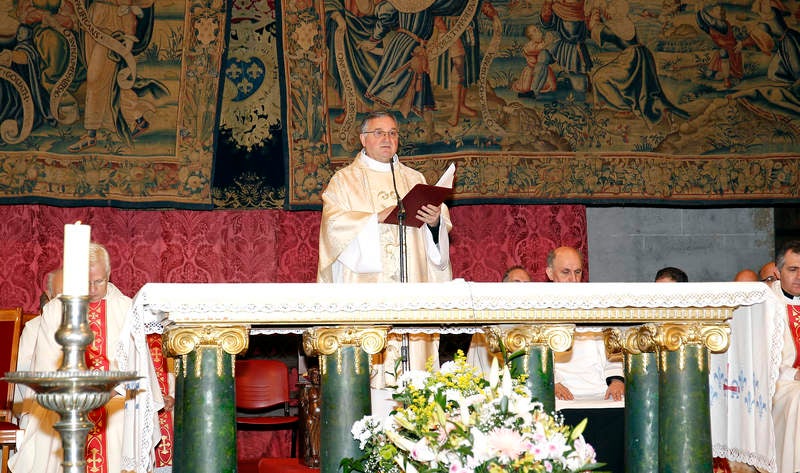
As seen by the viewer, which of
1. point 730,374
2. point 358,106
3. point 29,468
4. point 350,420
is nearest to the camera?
point 350,420

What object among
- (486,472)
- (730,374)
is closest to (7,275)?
(730,374)

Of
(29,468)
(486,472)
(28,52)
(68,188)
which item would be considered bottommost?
(29,468)

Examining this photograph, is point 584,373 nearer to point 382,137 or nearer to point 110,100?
point 382,137

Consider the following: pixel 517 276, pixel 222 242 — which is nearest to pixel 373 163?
pixel 517 276

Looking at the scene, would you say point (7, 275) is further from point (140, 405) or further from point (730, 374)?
point (730, 374)

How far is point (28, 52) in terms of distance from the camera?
27.9 ft

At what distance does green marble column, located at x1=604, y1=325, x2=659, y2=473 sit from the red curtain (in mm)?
4046

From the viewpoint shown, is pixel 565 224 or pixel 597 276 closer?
pixel 565 224

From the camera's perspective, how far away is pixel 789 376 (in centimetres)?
605

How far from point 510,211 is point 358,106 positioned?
1530mm

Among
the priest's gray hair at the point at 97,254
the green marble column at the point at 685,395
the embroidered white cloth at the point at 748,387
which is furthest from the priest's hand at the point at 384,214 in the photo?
the embroidered white cloth at the point at 748,387

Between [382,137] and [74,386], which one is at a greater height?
[382,137]

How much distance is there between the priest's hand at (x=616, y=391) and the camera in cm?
602

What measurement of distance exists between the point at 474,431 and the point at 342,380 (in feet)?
4.87
